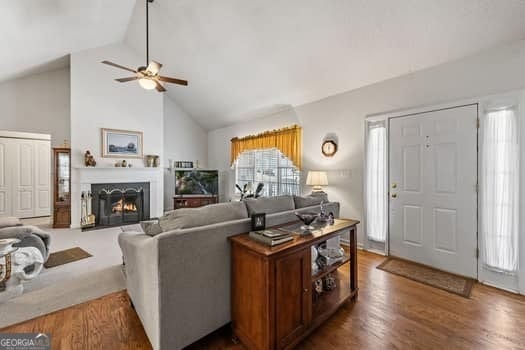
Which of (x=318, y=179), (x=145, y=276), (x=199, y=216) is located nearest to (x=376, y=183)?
(x=318, y=179)

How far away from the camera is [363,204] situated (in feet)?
11.5

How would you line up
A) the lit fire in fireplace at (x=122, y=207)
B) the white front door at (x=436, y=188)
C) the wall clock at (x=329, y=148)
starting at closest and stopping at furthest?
the white front door at (x=436, y=188) < the wall clock at (x=329, y=148) < the lit fire in fireplace at (x=122, y=207)

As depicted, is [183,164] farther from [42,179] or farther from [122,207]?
[42,179]

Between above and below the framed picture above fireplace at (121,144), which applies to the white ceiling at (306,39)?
above

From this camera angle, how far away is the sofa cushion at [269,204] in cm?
196

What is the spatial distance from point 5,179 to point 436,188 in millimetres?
8547

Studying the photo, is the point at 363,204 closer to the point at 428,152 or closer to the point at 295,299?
the point at 428,152

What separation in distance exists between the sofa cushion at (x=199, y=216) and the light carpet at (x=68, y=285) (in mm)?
1476

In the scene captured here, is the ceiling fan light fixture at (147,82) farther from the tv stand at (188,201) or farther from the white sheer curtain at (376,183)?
the tv stand at (188,201)

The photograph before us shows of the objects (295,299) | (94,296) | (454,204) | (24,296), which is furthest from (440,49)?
(24,296)

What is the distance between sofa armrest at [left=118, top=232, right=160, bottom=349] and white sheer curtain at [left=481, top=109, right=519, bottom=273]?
3.37m

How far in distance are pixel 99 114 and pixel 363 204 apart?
580 cm

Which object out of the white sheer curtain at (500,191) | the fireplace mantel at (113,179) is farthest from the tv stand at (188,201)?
the white sheer curtain at (500,191)

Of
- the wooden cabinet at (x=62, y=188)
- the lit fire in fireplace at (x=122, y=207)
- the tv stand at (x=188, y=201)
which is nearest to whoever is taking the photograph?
the wooden cabinet at (x=62, y=188)
